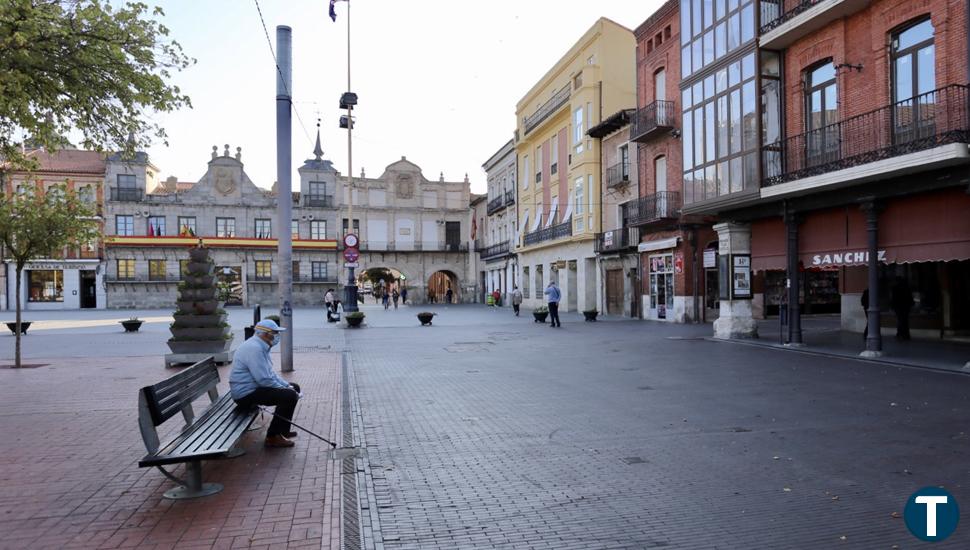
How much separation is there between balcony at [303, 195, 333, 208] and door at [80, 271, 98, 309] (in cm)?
1885

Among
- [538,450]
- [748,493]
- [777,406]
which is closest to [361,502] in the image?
[538,450]

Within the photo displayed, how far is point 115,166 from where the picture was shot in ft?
181

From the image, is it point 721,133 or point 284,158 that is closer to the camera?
point 284,158

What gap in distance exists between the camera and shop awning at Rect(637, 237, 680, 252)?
2549 cm

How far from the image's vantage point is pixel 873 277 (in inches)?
554

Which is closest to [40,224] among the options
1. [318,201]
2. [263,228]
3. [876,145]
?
[876,145]

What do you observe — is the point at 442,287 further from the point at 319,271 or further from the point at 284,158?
the point at 284,158

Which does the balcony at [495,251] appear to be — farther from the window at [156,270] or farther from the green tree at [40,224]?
the green tree at [40,224]

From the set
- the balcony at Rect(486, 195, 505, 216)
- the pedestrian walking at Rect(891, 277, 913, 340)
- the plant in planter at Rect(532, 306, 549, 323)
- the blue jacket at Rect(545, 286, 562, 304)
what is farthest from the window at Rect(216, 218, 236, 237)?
the pedestrian walking at Rect(891, 277, 913, 340)

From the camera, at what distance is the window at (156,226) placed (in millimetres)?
55688

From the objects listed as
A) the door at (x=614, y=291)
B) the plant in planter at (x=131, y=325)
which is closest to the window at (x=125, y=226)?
the plant in planter at (x=131, y=325)

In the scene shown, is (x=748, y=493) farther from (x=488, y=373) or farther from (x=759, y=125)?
(x=759, y=125)

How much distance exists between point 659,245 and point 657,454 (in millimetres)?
21254

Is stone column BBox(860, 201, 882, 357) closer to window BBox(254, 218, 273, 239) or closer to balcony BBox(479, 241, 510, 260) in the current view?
balcony BBox(479, 241, 510, 260)
